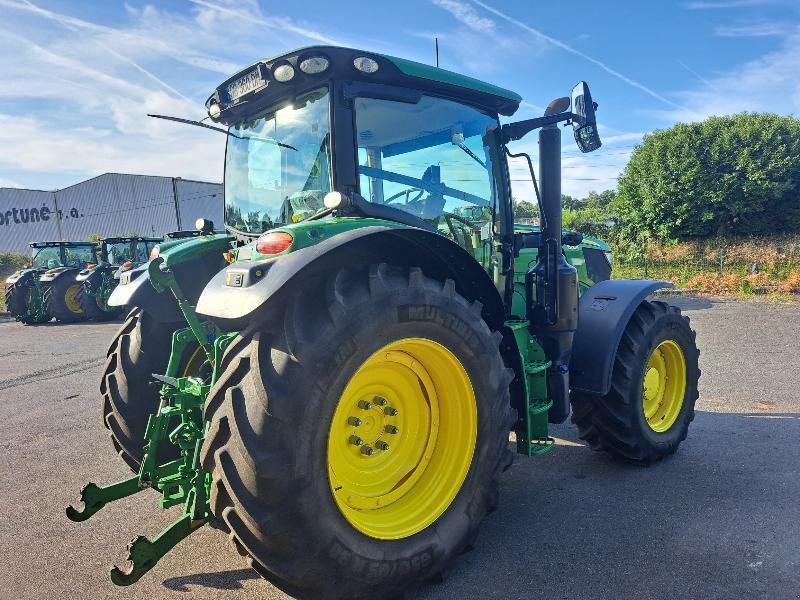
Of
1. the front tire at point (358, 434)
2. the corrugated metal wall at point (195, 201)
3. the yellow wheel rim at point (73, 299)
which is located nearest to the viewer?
the front tire at point (358, 434)

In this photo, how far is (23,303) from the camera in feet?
47.8

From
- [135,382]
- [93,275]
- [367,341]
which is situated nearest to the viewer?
[367,341]

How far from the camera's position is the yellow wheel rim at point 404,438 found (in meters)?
2.48

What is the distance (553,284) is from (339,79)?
1700mm

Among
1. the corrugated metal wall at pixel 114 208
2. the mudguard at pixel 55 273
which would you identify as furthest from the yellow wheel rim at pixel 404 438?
the corrugated metal wall at pixel 114 208

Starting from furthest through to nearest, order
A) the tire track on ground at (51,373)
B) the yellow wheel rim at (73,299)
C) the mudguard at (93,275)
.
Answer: the yellow wheel rim at (73,299)
the mudguard at (93,275)
the tire track on ground at (51,373)

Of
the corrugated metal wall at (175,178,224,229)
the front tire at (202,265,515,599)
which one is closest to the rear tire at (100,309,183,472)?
the front tire at (202,265,515,599)

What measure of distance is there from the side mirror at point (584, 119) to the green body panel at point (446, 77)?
379mm

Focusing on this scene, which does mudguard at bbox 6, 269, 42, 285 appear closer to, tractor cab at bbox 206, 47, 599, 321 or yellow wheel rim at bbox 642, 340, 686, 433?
tractor cab at bbox 206, 47, 599, 321

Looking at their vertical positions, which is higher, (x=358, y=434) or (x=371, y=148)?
(x=371, y=148)

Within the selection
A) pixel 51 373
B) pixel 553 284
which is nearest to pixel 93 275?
pixel 51 373

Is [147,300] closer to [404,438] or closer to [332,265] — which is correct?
[332,265]

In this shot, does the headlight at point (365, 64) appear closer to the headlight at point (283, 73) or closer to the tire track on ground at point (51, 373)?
the headlight at point (283, 73)

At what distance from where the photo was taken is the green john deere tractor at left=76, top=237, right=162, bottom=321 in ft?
45.6
